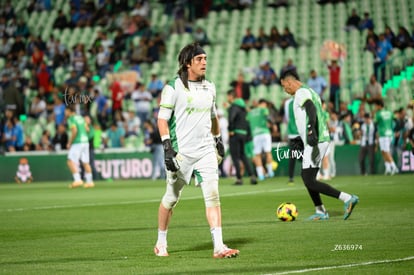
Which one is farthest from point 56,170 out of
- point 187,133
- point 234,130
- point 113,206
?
point 187,133

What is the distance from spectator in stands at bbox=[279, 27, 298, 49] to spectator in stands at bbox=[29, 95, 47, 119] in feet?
Answer: 32.1

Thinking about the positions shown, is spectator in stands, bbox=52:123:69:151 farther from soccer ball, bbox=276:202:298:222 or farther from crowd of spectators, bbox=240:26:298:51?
soccer ball, bbox=276:202:298:222

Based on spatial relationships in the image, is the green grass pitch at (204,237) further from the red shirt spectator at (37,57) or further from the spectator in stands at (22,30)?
the spectator in stands at (22,30)

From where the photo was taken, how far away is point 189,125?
11.1 metres

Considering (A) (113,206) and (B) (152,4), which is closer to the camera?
(A) (113,206)

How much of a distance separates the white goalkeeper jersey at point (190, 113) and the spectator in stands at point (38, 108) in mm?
28052

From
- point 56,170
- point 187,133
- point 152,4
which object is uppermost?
point 152,4

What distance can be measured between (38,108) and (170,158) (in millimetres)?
28640

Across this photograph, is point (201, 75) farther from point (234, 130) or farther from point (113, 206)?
point (234, 130)

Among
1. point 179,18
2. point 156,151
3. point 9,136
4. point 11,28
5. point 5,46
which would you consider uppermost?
point 11,28

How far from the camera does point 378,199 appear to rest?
1922cm

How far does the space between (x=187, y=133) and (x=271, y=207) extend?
7274 mm

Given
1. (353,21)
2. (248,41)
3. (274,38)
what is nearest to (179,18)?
(248,41)

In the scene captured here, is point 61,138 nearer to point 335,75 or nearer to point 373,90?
point 335,75
